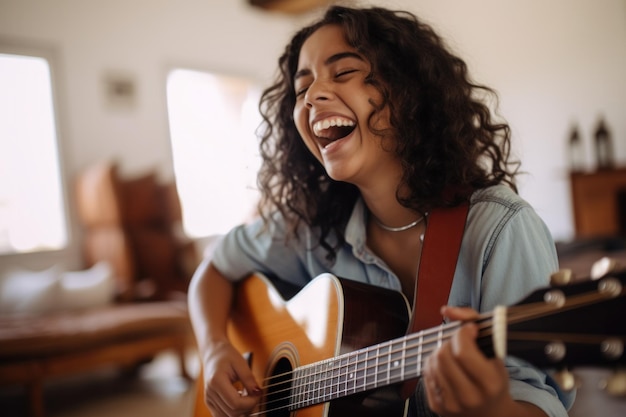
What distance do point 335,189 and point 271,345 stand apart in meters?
0.42

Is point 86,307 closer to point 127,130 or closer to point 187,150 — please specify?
point 127,130

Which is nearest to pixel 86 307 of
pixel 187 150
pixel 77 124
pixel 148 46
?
pixel 77 124

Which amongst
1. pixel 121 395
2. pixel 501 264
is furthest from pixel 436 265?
pixel 121 395

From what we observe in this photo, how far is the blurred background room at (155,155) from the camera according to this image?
3039mm

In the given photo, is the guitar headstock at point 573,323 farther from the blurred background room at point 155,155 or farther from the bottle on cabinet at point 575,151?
the bottle on cabinet at point 575,151

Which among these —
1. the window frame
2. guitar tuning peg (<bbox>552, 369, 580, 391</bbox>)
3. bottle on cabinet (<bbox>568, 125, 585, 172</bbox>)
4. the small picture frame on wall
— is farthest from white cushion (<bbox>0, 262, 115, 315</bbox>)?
bottle on cabinet (<bbox>568, 125, 585, 172</bbox>)

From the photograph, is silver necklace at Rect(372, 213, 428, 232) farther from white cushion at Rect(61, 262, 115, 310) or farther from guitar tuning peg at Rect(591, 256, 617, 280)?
white cushion at Rect(61, 262, 115, 310)

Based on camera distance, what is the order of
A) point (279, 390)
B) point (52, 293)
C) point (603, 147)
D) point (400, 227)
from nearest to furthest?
1. point (279, 390)
2. point (400, 227)
3. point (52, 293)
4. point (603, 147)

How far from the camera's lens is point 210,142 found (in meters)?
5.37

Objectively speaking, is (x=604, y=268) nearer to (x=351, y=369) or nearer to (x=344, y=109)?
(x=351, y=369)

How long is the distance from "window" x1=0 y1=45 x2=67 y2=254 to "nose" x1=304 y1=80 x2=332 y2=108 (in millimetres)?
3718

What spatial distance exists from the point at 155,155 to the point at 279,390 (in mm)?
4058

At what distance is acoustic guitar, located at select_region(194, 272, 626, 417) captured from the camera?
0.62 metres

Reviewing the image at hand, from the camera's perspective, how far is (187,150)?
516cm
